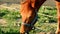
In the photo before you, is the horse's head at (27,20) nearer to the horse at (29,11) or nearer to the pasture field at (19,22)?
the horse at (29,11)

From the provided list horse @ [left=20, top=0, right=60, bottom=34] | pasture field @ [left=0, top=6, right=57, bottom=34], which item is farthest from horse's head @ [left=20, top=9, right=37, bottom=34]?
pasture field @ [left=0, top=6, right=57, bottom=34]

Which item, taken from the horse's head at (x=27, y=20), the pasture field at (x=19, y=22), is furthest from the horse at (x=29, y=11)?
the pasture field at (x=19, y=22)

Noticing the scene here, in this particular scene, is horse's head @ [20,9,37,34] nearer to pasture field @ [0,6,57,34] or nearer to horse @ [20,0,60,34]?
horse @ [20,0,60,34]

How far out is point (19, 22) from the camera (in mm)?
5176

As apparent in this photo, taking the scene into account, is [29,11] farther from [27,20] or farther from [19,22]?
[19,22]

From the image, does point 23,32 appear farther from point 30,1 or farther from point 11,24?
point 11,24

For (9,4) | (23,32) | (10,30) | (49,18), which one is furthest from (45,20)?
(23,32)

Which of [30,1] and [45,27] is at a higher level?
[30,1]

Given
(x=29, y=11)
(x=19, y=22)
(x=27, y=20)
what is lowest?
(x=19, y=22)

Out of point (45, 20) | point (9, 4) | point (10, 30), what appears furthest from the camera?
point (9, 4)

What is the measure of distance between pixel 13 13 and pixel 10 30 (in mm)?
1214

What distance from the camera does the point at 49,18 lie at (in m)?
5.56

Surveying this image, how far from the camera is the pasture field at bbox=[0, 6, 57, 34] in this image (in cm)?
468

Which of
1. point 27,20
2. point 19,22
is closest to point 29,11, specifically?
point 27,20
